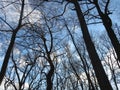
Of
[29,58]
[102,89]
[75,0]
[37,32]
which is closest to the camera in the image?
[102,89]

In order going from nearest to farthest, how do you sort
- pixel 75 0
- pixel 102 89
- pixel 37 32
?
pixel 102 89
pixel 75 0
pixel 37 32

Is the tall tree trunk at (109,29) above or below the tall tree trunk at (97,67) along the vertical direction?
above

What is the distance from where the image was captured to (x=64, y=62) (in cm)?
3512

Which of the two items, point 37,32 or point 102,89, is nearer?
point 102,89

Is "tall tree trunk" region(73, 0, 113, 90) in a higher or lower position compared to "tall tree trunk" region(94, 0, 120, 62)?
lower

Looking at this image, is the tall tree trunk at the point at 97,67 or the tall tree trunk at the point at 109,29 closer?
the tall tree trunk at the point at 97,67

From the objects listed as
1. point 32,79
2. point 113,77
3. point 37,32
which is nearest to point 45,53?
point 37,32

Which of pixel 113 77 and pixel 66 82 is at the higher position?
pixel 66 82

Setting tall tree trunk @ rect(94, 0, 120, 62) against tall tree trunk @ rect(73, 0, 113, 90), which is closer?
tall tree trunk @ rect(73, 0, 113, 90)

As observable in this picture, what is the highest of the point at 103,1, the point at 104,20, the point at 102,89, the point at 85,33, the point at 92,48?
the point at 103,1

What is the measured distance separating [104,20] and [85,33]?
296 cm

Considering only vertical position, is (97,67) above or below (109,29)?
below

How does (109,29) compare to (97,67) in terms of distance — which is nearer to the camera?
(97,67)

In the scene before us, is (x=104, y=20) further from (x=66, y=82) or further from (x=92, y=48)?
(x=66, y=82)
